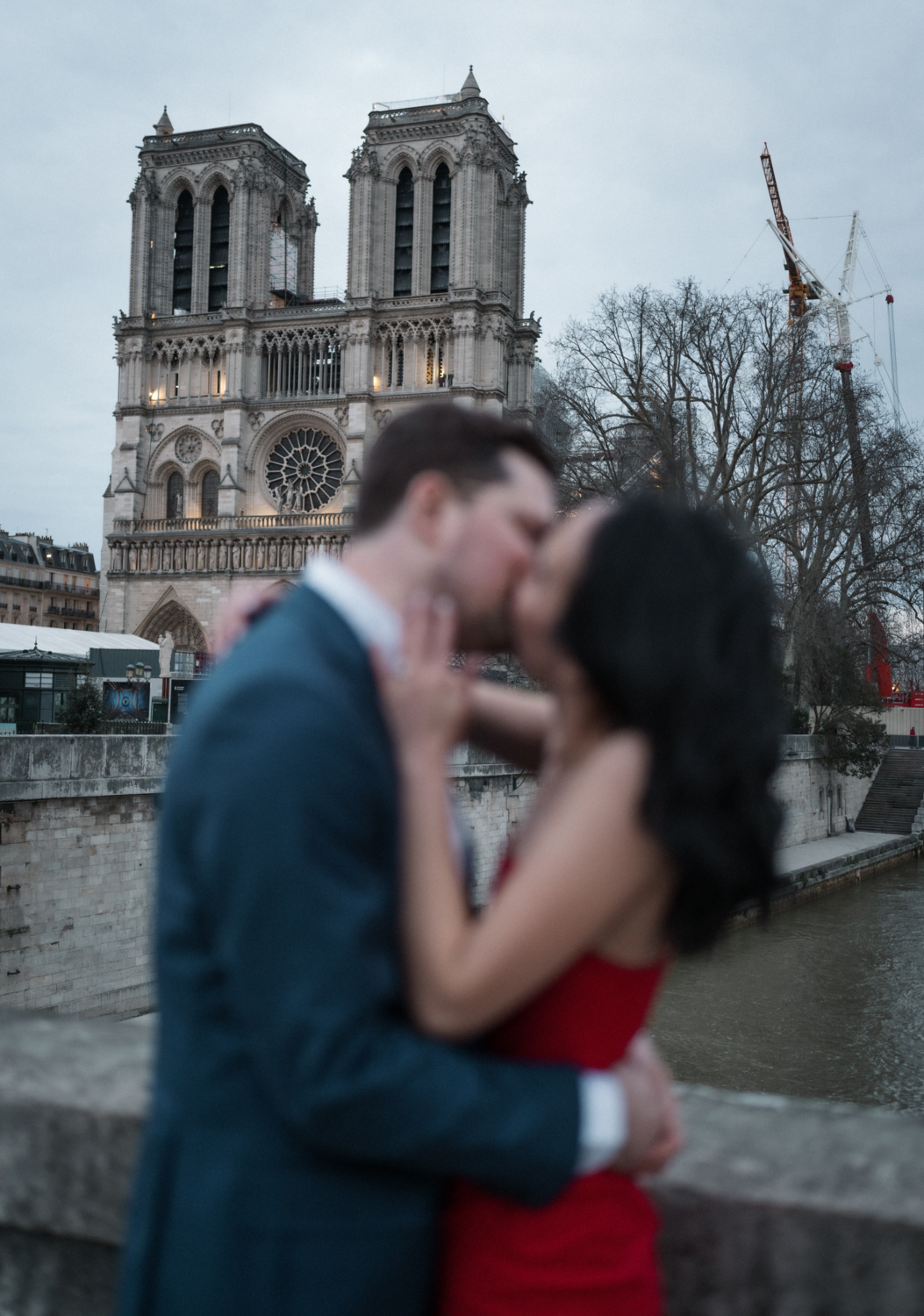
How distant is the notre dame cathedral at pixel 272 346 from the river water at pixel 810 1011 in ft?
79.7

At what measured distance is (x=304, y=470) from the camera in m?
39.2

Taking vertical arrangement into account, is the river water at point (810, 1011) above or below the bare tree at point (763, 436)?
below

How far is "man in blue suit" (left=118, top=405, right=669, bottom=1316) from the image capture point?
2.99ft

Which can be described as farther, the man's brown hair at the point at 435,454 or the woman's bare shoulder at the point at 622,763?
the man's brown hair at the point at 435,454

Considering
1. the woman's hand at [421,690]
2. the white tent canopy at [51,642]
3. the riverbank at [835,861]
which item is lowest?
the riverbank at [835,861]

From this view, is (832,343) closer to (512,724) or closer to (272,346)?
(272,346)

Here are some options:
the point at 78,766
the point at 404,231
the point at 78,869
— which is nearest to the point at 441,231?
the point at 404,231

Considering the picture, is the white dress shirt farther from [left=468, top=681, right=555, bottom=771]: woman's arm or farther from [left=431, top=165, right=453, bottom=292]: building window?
[left=431, top=165, right=453, bottom=292]: building window

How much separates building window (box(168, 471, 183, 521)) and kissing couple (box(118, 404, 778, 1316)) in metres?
41.0

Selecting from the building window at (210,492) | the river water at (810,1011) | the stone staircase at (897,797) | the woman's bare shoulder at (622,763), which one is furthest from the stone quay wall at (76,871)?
the building window at (210,492)

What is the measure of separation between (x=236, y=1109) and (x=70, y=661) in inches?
763

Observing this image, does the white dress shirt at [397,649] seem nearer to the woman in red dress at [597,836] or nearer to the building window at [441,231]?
the woman in red dress at [597,836]

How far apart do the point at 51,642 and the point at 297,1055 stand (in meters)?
21.9

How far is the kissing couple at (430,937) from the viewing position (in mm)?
919
